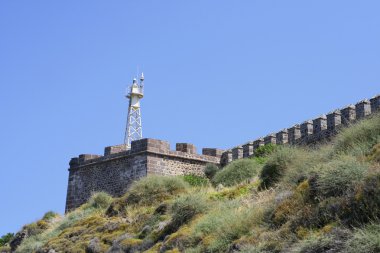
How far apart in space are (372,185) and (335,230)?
83cm

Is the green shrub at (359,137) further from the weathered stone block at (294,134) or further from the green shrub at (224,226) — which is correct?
the weathered stone block at (294,134)

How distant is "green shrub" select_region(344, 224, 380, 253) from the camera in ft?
27.7

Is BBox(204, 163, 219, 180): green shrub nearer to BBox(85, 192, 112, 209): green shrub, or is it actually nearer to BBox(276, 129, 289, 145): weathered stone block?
BBox(276, 129, 289, 145): weathered stone block

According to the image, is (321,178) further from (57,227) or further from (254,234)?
(57,227)

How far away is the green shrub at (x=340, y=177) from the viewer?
1034 centimetres

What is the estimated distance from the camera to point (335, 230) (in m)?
9.45

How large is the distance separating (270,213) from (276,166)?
427 centimetres

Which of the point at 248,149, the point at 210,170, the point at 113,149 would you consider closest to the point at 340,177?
the point at 248,149

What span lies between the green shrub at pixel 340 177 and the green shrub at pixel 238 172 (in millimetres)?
10895

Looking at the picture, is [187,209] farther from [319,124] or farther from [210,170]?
[210,170]

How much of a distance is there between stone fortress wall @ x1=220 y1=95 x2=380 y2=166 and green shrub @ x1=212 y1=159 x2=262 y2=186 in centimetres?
303

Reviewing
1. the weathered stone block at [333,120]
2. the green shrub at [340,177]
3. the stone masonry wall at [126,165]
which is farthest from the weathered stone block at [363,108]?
the green shrub at [340,177]

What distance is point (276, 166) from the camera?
52.0 feet

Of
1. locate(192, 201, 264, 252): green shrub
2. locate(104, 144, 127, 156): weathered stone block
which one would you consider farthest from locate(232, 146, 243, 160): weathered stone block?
locate(192, 201, 264, 252): green shrub
